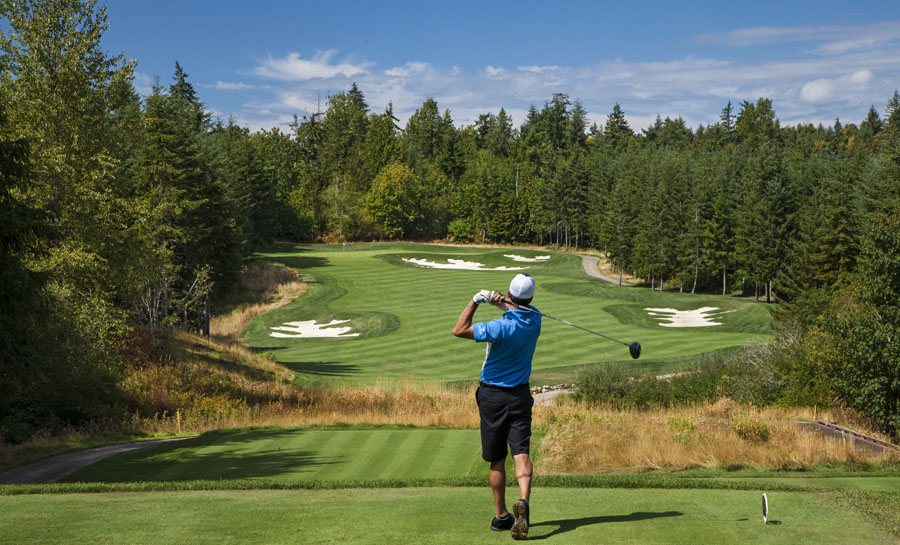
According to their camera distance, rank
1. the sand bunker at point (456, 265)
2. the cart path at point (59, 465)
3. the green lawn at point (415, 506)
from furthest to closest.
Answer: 1. the sand bunker at point (456, 265)
2. the cart path at point (59, 465)
3. the green lawn at point (415, 506)

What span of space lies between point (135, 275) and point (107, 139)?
5.18 meters

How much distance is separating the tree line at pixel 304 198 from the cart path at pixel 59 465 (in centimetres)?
187

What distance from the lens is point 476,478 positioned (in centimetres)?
1027

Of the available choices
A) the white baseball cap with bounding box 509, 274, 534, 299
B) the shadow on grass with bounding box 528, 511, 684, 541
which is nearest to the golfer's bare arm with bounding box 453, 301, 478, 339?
the white baseball cap with bounding box 509, 274, 534, 299

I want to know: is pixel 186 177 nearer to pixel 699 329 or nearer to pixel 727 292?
pixel 699 329

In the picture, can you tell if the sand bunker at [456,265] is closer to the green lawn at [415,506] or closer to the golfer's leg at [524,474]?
the green lawn at [415,506]

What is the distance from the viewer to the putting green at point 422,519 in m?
5.84

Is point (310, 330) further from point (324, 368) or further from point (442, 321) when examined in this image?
point (324, 368)

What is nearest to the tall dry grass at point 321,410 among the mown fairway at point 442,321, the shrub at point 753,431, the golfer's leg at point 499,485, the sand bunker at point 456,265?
the shrub at point 753,431

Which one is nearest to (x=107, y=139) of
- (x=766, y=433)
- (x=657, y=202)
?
(x=766, y=433)

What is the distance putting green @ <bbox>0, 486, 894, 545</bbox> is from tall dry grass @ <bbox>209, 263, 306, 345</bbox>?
34456mm

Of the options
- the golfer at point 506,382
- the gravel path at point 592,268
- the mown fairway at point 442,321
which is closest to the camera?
the golfer at point 506,382

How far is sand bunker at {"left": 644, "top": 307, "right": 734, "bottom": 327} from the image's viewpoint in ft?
145

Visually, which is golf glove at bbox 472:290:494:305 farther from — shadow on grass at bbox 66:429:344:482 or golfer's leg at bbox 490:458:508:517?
shadow on grass at bbox 66:429:344:482
